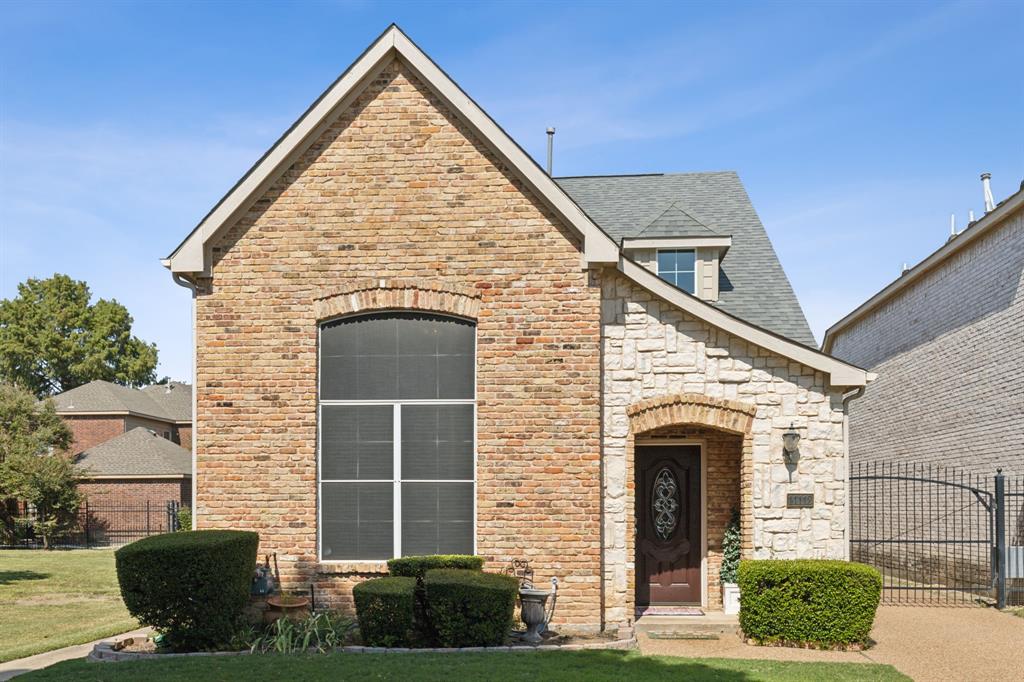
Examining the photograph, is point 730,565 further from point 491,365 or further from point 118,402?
point 118,402

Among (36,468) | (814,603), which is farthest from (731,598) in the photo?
(36,468)

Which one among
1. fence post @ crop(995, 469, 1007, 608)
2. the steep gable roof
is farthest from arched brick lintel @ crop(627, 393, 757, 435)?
fence post @ crop(995, 469, 1007, 608)

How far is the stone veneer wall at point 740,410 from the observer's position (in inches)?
465

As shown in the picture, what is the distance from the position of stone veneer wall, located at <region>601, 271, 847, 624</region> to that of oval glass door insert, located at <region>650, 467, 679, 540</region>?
1682mm

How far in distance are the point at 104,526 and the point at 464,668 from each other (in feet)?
97.6

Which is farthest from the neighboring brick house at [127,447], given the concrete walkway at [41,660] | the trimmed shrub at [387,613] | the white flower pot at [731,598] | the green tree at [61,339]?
the white flower pot at [731,598]

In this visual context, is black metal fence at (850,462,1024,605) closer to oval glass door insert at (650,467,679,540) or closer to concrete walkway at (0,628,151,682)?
oval glass door insert at (650,467,679,540)

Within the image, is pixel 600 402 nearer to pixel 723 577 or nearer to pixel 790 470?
pixel 790 470

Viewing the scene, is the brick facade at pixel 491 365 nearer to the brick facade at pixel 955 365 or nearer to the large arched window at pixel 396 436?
the large arched window at pixel 396 436

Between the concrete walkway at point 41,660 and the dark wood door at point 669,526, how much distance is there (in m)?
8.09

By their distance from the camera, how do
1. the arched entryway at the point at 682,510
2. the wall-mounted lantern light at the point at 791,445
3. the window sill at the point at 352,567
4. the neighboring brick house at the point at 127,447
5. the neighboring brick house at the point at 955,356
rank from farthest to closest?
1. the neighboring brick house at the point at 127,447
2. the neighboring brick house at the point at 955,356
3. the arched entryway at the point at 682,510
4. the wall-mounted lantern light at the point at 791,445
5. the window sill at the point at 352,567

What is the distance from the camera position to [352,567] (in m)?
11.3

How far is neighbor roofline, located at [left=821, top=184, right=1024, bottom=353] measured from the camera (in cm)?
1525

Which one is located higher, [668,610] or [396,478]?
[396,478]
